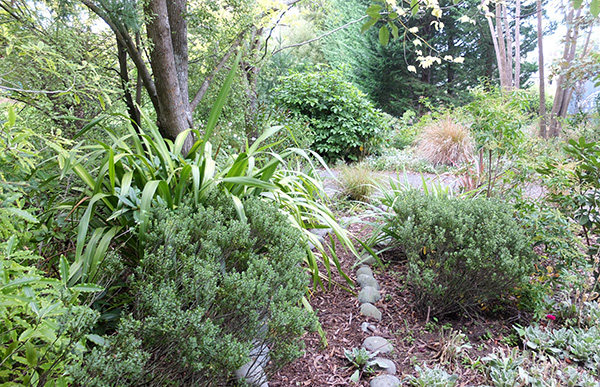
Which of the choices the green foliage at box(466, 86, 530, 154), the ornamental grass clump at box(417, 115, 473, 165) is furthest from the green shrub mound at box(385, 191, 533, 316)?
the ornamental grass clump at box(417, 115, 473, 165)

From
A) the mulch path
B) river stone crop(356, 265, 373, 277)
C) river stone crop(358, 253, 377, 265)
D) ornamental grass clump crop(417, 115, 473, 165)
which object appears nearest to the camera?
the mulch path

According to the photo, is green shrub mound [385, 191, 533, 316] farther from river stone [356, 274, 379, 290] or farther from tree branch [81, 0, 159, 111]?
tree branch [81, 0, 159, 111]

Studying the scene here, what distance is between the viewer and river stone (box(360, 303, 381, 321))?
221cm

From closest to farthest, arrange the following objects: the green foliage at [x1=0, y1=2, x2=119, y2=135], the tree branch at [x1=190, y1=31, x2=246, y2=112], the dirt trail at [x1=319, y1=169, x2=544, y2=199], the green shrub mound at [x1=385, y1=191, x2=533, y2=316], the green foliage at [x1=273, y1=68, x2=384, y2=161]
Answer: the green foliage at [x1=0, y1=2, x2=119, y2=135] < the green shrub mound at [x1=385, y1=191, x2=533, y2=316] < the tree branch at [x1=190, y1=31, x2=246, y2=112] < the dirt trail at [x1=319, y1=169, x2=544, y2=199] < the green foliage at [x1=273, y1=68, x2=384, y2=161]

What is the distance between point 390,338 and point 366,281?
519mm

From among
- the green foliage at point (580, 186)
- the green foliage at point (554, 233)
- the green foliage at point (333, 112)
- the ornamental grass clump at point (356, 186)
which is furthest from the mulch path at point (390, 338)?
the green foliage at point (333, 112)

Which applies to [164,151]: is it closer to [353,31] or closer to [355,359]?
[355,359]

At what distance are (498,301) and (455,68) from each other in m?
13.5

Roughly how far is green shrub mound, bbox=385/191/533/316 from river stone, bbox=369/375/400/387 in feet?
2.06

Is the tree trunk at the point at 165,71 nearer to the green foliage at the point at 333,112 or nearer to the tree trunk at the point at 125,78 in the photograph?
the tree trunk at the point at 125,78

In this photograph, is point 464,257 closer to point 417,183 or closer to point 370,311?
point 370,311

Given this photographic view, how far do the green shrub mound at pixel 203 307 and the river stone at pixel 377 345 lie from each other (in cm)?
63

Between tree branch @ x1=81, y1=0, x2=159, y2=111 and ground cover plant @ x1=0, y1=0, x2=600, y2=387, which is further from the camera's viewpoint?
tree branch @ x1=81, y1=0, x2=159, y2=111

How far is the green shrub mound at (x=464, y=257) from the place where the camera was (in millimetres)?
2072
